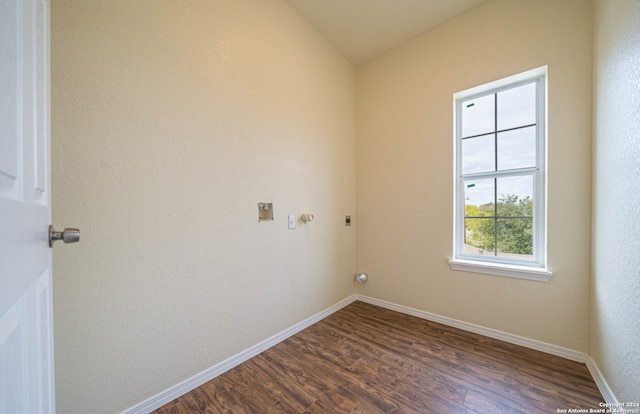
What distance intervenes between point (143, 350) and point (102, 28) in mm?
1710

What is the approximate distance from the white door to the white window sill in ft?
8.30

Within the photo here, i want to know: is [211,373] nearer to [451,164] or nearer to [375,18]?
[451,164]

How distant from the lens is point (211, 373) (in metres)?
1.55

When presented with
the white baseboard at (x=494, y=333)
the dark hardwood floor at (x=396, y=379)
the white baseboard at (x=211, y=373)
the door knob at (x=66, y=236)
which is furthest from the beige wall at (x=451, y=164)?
the door knob at (x=66, y=236)

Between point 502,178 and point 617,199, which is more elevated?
point 502,178

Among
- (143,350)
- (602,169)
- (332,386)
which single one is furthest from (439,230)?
(143,350)

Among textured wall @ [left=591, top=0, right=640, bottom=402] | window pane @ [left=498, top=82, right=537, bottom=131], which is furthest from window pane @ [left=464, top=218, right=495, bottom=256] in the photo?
window pane @ [left=498, top=82, right=537, bottom=131]

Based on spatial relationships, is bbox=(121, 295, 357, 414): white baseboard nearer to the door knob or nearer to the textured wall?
the door knob

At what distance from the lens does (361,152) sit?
2.85 metres

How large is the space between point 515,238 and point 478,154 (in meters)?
0.82

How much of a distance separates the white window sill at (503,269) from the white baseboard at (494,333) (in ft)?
1.63

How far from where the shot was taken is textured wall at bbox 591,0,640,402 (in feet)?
3.76

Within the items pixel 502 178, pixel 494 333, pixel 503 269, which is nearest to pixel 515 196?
pixel 502 178

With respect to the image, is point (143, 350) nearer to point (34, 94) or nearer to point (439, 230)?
point (34, 94)
